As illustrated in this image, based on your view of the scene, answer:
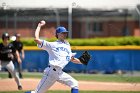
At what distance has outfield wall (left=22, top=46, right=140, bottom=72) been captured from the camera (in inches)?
945

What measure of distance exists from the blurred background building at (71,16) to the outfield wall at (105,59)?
1.50 m

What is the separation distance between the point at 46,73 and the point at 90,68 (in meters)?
14.0

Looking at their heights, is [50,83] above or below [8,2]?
below

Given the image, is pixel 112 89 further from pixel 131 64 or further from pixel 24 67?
pixel 24 67

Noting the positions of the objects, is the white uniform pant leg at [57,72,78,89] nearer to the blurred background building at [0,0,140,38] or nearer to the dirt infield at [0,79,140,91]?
the dirt infield at [0,79,140,91]

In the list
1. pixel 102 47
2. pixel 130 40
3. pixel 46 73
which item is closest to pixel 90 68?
pixel 102 47

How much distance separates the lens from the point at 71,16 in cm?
2541

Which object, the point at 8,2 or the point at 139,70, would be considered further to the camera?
the point at 139,70

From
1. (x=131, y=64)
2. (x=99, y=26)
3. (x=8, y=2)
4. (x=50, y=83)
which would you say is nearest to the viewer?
(x=50, y=83)

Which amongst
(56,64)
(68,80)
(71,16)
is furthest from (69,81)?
(71,16)

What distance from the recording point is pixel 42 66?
25.0m

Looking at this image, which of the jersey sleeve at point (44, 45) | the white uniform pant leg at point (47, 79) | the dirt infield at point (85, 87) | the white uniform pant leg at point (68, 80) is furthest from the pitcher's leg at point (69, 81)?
the dirt infield at point (85, 87)

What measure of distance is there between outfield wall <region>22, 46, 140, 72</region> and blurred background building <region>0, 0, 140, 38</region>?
4.93ft

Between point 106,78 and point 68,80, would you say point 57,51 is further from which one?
point 106,78
